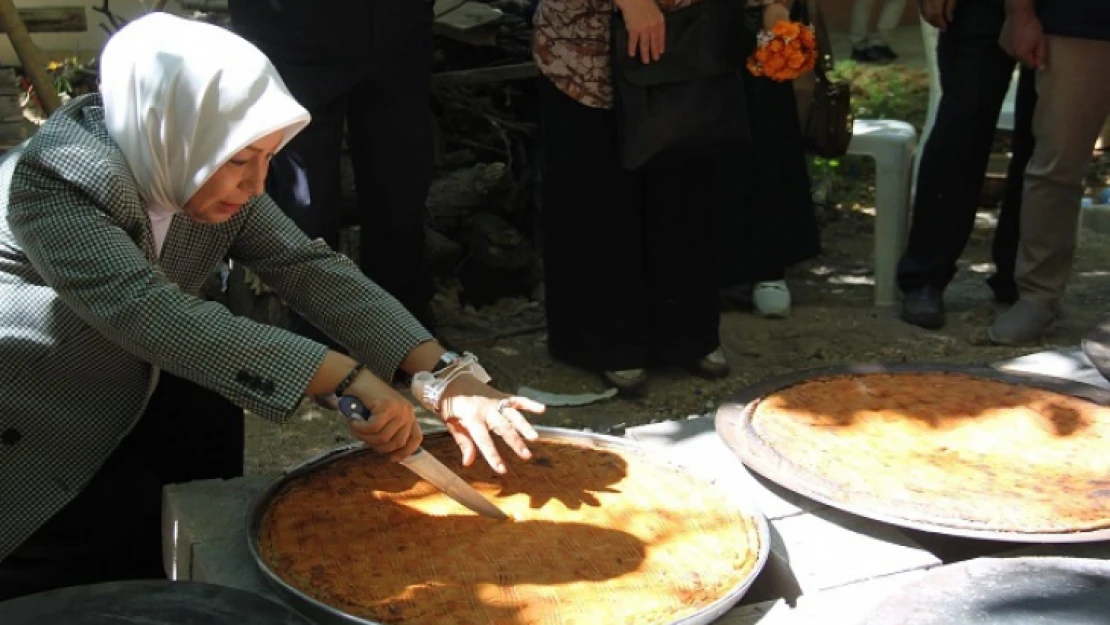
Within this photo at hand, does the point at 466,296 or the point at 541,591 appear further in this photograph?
the point at 466,296

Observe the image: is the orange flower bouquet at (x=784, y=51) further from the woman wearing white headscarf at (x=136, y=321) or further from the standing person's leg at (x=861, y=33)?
the standing person's leg at (x=861, y=33)

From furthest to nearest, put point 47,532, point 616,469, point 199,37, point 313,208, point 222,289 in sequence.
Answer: point 222,289, point 313,208, point 616,469, point 47,532, point 199,37

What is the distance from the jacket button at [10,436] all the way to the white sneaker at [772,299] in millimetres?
3169

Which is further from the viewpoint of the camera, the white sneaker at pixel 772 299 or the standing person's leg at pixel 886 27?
the standing person's leg at pixel 886 27

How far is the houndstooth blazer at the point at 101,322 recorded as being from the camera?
1895 millimetres

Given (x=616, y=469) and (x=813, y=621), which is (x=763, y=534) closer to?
(x=813, y=621)

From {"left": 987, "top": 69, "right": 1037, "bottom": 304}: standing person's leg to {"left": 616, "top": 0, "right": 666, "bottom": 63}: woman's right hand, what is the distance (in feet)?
4.85

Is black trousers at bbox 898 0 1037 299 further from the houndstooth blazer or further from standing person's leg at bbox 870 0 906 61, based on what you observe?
standing person's leg at bbox 870 0 906 61

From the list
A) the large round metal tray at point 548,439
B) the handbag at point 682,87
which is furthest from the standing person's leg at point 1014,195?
the large round metal tray at point 548,439

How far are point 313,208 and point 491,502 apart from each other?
1.67 meters

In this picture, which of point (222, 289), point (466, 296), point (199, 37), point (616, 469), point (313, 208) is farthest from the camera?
point (466, 296)

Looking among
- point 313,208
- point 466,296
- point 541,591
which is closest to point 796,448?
point 541,591

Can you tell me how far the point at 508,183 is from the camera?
5102 millimetres

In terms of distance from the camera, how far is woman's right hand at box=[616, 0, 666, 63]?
344 cm
